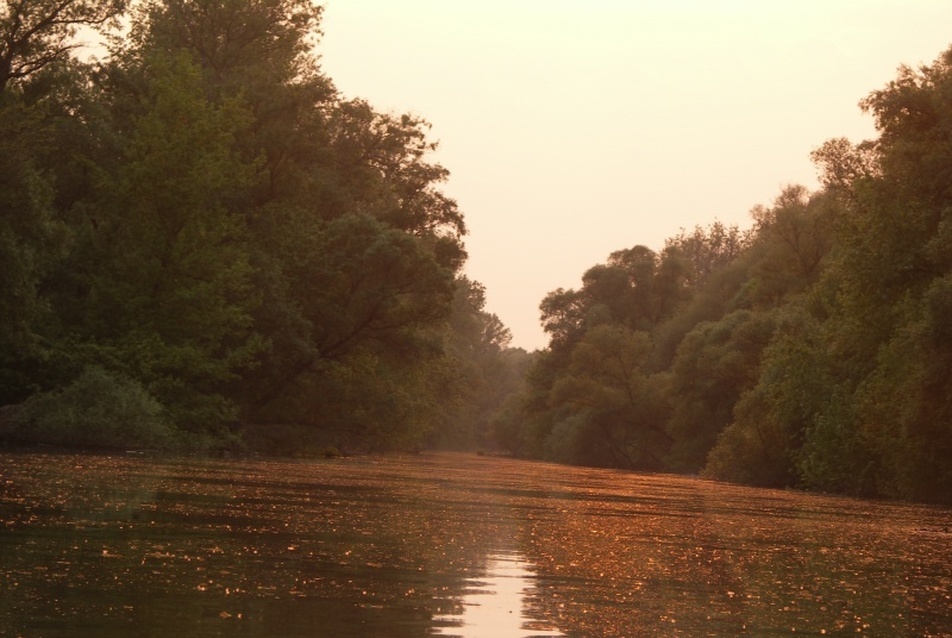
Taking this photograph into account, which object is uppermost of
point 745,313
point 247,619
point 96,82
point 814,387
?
point 96,82

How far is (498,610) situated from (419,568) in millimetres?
3209

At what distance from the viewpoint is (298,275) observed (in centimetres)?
7462

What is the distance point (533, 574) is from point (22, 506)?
8.30 m

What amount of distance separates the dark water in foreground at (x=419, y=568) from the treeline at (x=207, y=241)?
2513cm

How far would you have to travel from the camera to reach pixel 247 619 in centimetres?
1100

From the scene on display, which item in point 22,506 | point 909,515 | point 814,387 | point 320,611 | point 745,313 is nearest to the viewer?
point 320,611

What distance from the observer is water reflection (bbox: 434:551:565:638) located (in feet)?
37.0

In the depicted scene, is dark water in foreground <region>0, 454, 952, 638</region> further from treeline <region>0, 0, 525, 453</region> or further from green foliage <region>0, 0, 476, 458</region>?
green foliage <region>0, 0, 476, 458</region>

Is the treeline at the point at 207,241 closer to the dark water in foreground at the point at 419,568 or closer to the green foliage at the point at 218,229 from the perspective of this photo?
the green foliage at the point at 218,229

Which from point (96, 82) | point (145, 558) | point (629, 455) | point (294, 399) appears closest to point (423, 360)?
point (294, 399)

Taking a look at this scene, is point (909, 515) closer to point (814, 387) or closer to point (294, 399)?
point (814, 387)

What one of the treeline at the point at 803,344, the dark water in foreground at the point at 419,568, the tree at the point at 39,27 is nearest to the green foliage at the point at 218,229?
the tree at the point at 39,27

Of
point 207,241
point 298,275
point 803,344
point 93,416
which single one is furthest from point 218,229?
point 803,344

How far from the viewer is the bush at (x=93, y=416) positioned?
163 feet
